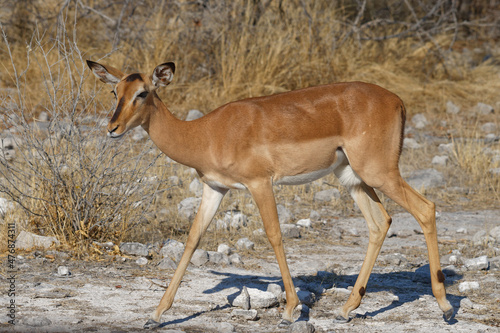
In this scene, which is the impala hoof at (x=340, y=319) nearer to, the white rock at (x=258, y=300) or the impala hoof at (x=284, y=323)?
the impala hoof at (x=284, y=323)

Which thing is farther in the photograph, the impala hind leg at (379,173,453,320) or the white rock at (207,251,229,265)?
the white rock at (207,251,229,265)

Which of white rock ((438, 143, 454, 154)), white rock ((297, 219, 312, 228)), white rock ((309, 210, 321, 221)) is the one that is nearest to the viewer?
white rock ((297, 219, 312, 228))

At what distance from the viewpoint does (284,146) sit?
4.83 m

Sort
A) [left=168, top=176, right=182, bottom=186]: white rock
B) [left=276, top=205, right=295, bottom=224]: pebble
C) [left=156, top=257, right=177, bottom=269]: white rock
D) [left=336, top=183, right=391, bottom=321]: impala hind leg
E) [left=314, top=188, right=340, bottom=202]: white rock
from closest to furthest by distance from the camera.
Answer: [left=336, top=183, right=391, bottom=321]: impala hind leg < [left=156, top=257, right=177, bottom=269]: white rock < [left=276, top=205, right=295, bottom=224]: pebble < [left=168, top=176, right=182, bottom=186]: white rock < [left=314, top=188, right=340, bottom=202]: white rock

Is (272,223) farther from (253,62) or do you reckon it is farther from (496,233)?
(253,62)

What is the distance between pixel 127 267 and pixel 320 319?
182 cm

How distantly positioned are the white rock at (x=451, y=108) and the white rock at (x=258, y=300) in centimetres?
770

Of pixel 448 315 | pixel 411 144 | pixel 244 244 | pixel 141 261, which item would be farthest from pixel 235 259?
pixel 411 144

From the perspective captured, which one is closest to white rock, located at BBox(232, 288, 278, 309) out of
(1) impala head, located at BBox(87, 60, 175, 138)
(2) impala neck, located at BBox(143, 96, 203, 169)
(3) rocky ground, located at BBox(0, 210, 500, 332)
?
(3) rocky ground, located at BBox(0, 210, 500, 332)

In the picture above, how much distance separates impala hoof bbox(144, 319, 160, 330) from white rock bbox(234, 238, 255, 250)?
1.98 metres

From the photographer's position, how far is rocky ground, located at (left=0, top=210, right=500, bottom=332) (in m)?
4.71

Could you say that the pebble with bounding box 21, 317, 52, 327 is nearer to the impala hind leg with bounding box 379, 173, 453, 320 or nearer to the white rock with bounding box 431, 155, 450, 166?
the impala hind leg with bounding box 379, 173, 453, 320

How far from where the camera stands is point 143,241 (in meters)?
6.66

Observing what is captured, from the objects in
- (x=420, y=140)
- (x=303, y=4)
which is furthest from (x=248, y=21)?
(x=420, y=140)
